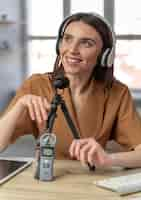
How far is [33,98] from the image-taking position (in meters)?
1.44

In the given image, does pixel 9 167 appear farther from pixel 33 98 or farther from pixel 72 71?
pixel 72 71

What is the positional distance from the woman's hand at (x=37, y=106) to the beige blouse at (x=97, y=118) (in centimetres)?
21

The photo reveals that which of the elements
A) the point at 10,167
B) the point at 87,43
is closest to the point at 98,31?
the point at 87,43

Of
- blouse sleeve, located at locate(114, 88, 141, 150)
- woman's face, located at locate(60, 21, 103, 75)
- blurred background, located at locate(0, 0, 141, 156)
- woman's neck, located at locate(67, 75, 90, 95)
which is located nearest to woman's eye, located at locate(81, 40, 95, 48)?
woman's face, located at locate(60, 21, 103, 75)

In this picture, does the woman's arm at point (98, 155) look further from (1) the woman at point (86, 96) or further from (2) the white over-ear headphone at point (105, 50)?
(2) the white over-ear headphone at point (105, 50)

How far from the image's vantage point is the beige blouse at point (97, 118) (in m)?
1.68

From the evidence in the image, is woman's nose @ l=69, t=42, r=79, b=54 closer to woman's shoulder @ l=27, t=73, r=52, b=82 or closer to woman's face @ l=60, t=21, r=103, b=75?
woman's face @ l=60, t=21, r=103, b=75

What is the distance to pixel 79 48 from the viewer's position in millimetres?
1610

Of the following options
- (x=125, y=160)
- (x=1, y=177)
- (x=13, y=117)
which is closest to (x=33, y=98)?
(x=13, y=117)

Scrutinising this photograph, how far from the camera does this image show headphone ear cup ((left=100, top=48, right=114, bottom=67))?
169cm

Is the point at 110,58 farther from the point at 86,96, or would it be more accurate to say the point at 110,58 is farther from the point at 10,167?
the point at 10,167

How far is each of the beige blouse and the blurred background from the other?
6.03 ft

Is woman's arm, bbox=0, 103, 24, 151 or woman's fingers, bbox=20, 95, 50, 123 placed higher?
woman's fingers, bbox=20, 95, 50, 123

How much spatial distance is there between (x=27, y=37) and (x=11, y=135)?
2.29 m
